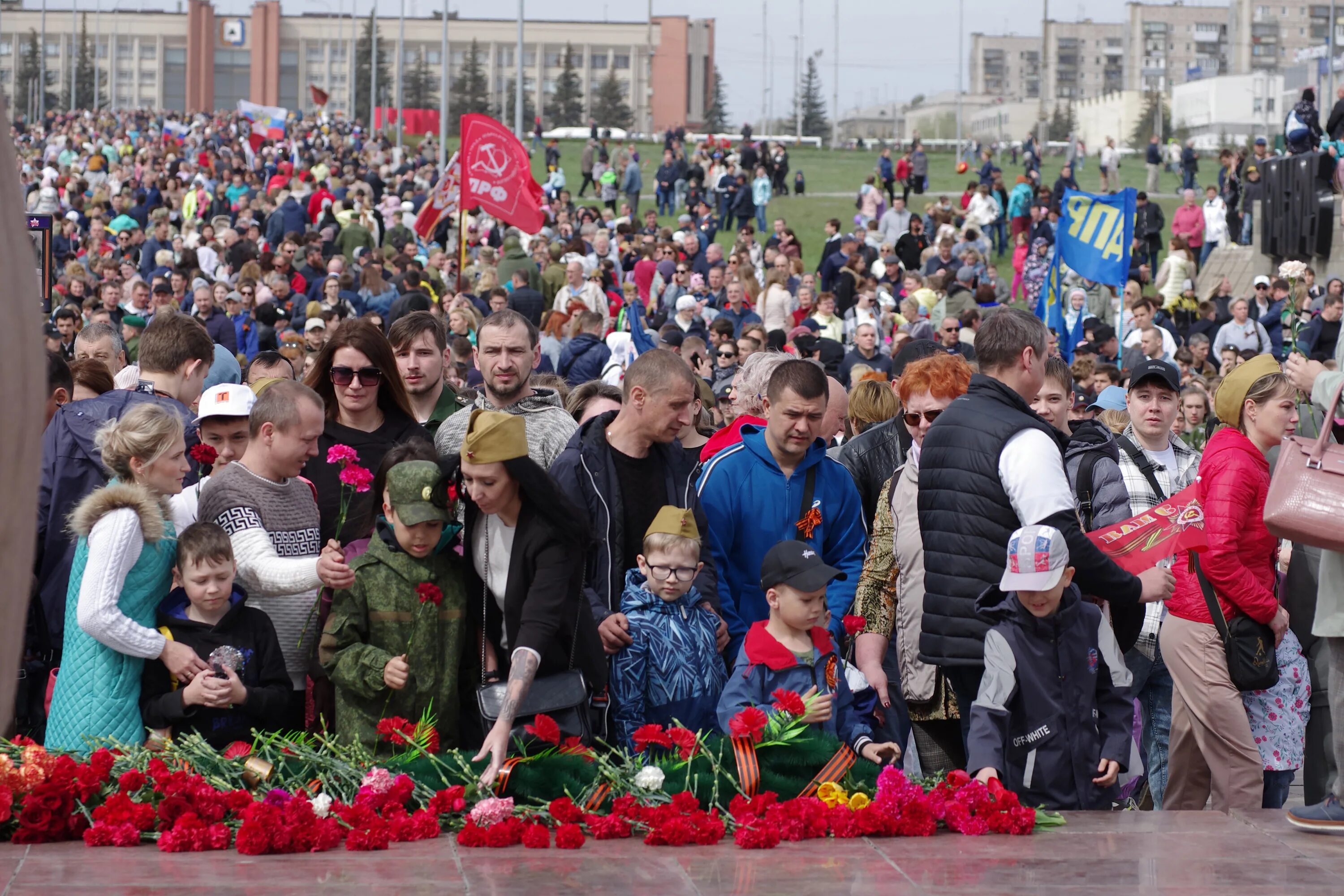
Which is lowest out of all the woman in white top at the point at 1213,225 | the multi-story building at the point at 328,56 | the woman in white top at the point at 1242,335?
the woman in white top at the point at 1242,335

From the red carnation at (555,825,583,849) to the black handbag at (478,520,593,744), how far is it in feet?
1.10

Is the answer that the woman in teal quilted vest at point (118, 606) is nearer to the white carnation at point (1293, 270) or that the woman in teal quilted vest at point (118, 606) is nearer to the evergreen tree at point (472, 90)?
the white carnation at point (1293, 270)

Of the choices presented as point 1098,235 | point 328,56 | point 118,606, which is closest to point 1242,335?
point 1098,235

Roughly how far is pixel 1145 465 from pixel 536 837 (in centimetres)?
339

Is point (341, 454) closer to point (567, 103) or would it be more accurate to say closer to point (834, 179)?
point (834, 179)

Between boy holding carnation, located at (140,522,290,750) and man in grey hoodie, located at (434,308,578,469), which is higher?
man in grey hoodie, located at (434,308,578,469)

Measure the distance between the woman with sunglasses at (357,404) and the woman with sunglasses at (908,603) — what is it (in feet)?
6.04

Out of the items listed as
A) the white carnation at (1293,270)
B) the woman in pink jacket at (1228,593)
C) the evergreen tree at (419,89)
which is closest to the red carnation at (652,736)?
the woman in pink jacket at (1228,593)

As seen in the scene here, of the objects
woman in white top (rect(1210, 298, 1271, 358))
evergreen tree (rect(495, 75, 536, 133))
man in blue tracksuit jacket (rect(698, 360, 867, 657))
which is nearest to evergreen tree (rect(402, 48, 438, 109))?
evergreen tree (rect(495, 75, 536, 133))

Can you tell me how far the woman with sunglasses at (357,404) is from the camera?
5.95 meters

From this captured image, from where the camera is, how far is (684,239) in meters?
24.0

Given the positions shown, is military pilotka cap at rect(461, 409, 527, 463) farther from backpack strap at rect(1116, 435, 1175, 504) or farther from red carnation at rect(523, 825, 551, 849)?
backpack strap at rect(1116, 435, 1175, 504)

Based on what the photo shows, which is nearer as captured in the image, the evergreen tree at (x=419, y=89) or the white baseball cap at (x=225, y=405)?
the white baseball cap at (x=225, y=405)

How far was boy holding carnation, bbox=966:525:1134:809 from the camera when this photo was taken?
4.87 meters
